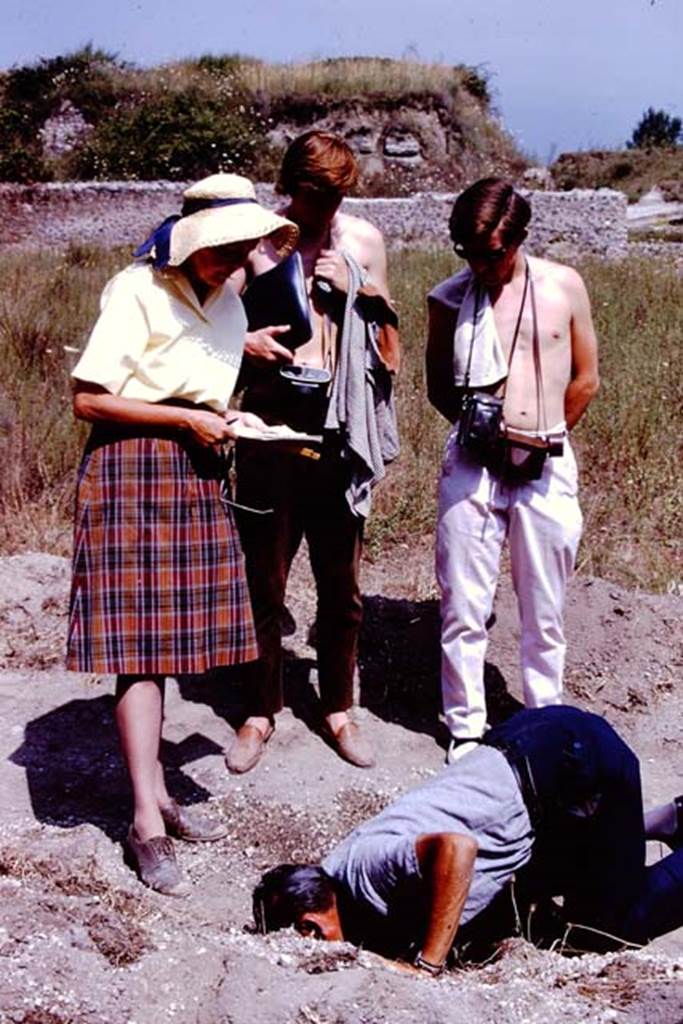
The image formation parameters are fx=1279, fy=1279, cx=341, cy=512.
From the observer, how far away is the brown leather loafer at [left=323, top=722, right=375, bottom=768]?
4.49 metres

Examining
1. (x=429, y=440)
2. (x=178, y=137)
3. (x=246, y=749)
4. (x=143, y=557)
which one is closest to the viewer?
(x=143, y=557)

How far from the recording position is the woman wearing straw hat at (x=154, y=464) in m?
3.46

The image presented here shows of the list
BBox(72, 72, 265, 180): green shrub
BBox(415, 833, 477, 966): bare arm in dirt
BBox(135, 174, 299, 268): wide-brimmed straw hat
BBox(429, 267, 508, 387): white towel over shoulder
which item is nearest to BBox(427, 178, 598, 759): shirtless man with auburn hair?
BBox(429, 267, 508, 387): white towel over shoulder

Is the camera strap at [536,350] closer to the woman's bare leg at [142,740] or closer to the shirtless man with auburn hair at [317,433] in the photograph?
the shirtless man with auburn hair at [317,433]

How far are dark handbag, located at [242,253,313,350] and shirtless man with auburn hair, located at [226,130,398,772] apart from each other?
0.15 feet

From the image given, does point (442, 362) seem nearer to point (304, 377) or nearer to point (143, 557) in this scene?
point (304, 377)

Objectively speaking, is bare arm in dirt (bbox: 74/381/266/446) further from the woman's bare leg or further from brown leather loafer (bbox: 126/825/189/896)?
brown leather loafer (bbox: 126/825/189/896)

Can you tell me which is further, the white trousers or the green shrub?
the green shrub

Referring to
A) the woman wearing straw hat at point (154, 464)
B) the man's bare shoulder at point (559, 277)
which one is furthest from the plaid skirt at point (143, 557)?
the man's bare shoulder at point (559, 277)

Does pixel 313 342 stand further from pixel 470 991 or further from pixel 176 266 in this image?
pixel 470 991

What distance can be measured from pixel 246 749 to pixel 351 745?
→ 38 cm

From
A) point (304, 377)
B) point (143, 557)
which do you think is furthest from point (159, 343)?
point (304, 377)

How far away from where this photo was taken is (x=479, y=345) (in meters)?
4.28

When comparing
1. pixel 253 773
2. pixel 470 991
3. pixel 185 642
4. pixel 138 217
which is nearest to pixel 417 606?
pixel 253 773
